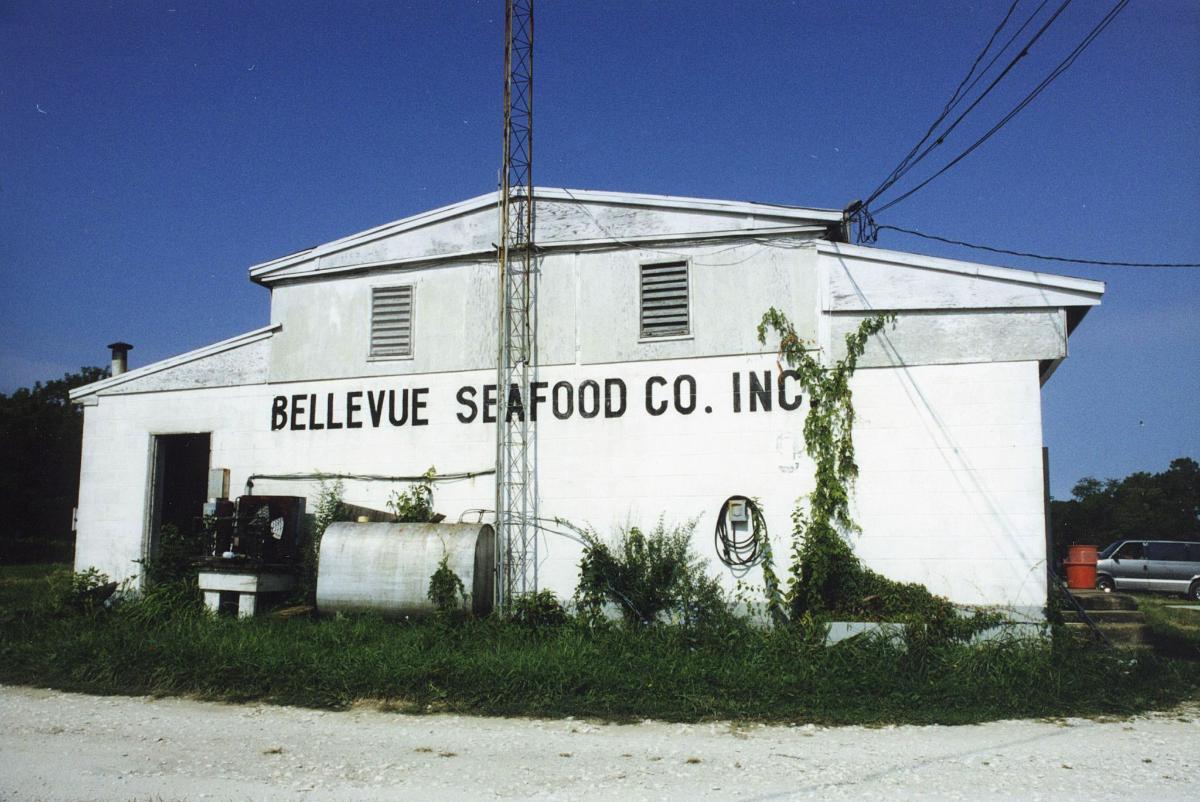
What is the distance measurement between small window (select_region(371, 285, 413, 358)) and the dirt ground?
21.3ft

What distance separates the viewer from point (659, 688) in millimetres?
8648

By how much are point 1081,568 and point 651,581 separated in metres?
5.96

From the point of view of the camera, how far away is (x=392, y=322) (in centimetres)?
1377

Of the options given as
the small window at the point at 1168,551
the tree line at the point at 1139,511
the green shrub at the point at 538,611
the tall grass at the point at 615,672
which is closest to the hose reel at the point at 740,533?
the tall grass at the point at 615,672

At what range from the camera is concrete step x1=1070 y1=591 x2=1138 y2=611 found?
11281 millimetres

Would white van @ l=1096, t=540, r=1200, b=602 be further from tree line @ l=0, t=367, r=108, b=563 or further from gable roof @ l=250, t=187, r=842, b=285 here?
tree line @ l=0, t=367, r=108, b=563

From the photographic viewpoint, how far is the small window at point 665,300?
12500 millimetres

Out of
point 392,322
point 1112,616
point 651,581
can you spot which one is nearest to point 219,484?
point 392,322

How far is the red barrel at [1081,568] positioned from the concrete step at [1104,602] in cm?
24

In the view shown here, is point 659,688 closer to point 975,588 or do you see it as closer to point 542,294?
point 975,588

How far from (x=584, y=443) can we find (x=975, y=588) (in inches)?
217

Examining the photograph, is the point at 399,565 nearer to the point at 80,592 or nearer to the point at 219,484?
the point at 219,484

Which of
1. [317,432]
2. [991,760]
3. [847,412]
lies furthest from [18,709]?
[847,412]

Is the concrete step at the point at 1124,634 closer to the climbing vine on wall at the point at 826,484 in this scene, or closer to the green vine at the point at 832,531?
the green vine at the point at 832,531
